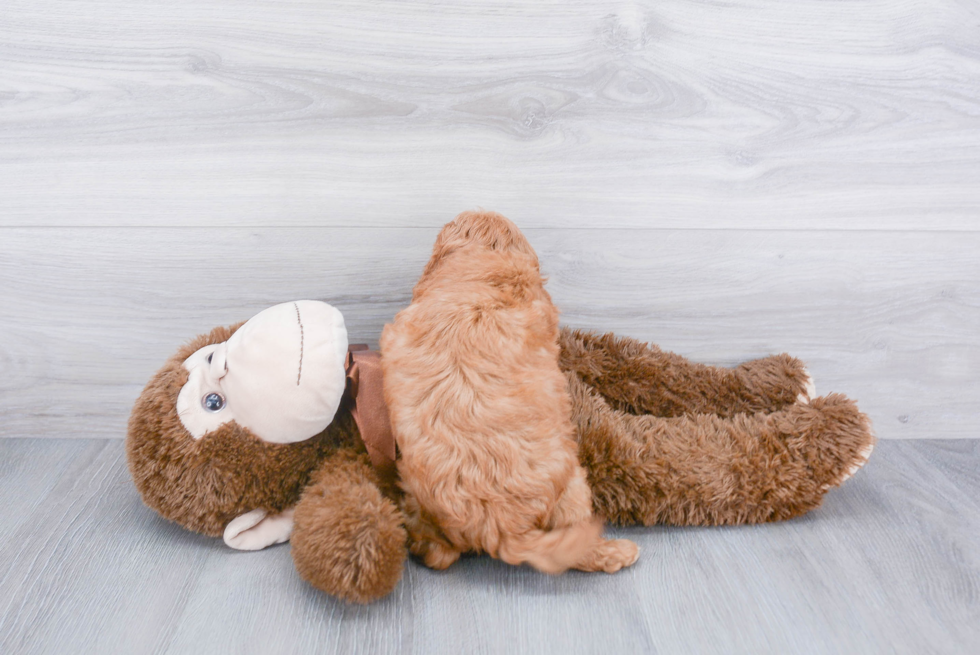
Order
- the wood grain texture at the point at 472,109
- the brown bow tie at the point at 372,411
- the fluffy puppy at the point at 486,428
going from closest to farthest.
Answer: the fluffy puppy at the point at 486,428
the brown bow tie at the point at 372,411
the wood grain texture at the point at 472,109

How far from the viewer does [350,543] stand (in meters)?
0.66

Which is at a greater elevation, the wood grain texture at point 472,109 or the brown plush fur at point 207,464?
the wood grain texture at point 472,109

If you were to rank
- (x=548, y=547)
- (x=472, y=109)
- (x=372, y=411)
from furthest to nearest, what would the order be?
1. (x=472, y=109)
2. (x=372, y=411)
3. (x=548, y=547)

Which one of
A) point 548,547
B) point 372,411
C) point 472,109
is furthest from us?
point 472,109

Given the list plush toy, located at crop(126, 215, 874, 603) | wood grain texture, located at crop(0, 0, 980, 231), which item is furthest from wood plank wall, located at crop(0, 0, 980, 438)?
plush toy, located at crop(126, 215, 874, 603)

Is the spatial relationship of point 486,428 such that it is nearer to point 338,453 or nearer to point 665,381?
point 338,453

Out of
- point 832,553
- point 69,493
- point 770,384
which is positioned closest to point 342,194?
point 69,493

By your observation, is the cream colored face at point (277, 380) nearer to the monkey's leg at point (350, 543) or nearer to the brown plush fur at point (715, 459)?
the monkey's leg at point (350, 543)

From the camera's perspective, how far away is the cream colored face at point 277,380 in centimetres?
71

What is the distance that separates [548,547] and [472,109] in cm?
57

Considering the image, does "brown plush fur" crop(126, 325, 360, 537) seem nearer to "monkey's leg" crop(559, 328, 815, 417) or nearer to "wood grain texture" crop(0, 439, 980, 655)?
"wood grain texture" crop(0, 439, 980, 655)

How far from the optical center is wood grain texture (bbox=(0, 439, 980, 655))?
0.67m

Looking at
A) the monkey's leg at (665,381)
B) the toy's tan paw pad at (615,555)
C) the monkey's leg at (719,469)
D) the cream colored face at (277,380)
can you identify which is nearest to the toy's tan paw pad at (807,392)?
the monkey's leg at (665,381)

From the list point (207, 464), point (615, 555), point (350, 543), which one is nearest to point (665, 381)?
point (615, 555)
